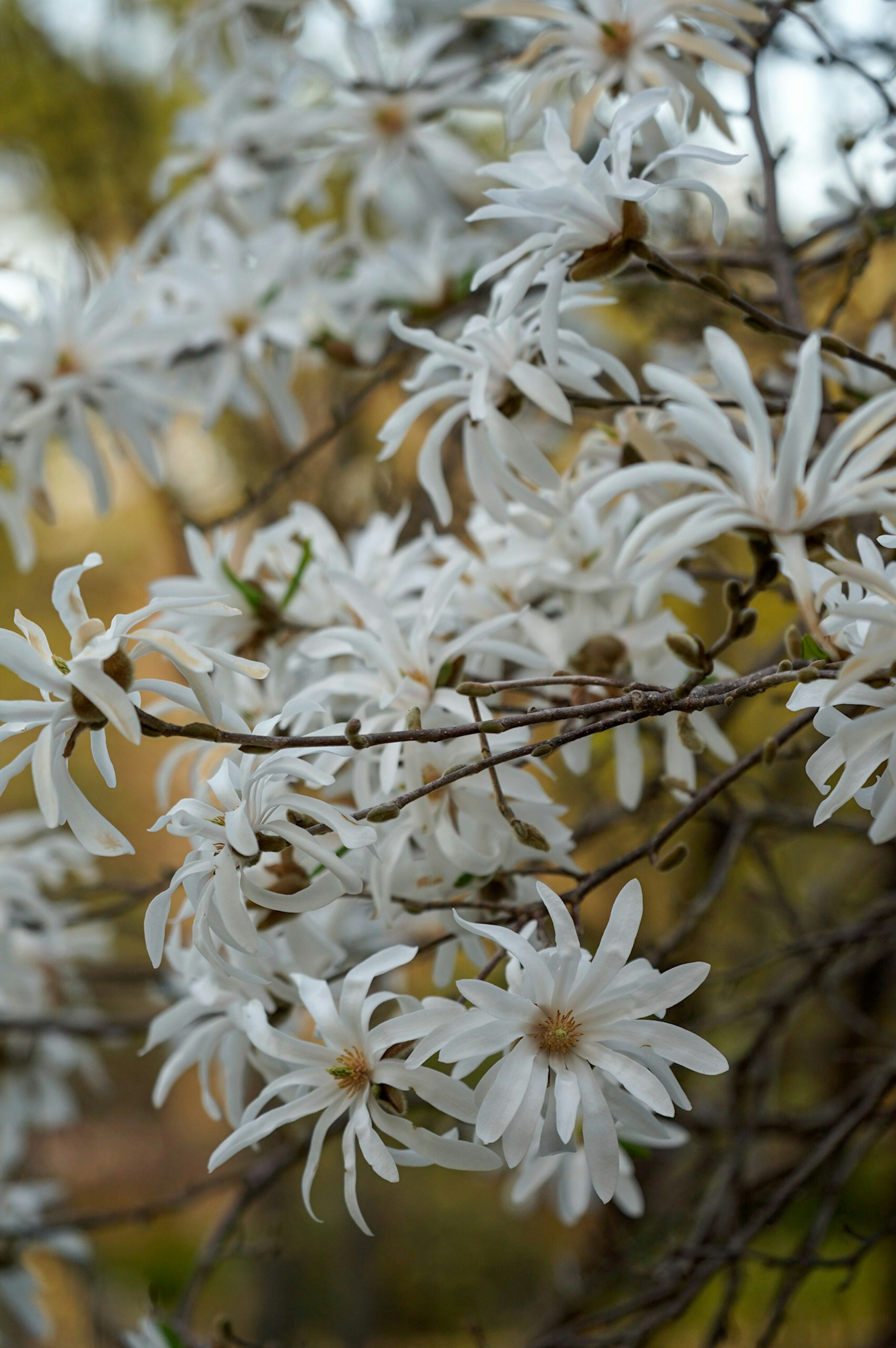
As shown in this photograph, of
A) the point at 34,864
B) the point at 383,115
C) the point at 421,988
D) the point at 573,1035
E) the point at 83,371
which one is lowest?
the point at 421,988

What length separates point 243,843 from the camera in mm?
530

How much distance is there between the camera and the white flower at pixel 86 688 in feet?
→ 1.64

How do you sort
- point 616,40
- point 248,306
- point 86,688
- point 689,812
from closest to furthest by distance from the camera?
point 86,688, point 689,812, point 616,40, point 248,306

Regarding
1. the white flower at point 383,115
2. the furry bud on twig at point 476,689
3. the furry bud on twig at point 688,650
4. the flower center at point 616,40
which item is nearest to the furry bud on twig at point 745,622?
the furry bud on twig at point 688,650

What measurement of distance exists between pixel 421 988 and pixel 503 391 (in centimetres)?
190

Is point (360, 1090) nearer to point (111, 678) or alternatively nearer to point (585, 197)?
point (111, 678)

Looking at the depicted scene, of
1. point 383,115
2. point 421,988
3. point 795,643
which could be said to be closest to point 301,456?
point 383,115

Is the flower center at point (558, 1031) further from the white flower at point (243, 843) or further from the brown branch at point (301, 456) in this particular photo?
the brown branch at point (301, 456)

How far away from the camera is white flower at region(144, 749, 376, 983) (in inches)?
21.0

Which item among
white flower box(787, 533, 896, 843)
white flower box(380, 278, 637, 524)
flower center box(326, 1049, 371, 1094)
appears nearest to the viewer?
white flower box(787, 533, 896, 843)

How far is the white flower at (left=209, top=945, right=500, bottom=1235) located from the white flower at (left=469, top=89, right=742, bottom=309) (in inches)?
15.2

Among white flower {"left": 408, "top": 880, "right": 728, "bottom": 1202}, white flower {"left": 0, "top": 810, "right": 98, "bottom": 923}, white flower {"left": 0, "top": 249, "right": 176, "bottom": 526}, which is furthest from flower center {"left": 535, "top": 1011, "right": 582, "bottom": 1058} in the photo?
white flower {"left": 0, "top": 249, "right": 176, "bottom": 526}

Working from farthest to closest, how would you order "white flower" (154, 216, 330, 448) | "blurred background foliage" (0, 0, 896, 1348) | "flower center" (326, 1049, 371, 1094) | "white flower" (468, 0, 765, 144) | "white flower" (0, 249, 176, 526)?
"blurred background foliage" (0, 0, 896, 1348)
"white flower" (154, 216, 330, 448)
"white flower" (0, 249, 176, 526)
"white flower" (468, 0, 765, 144)
"flower center" (326, 1049, 371, 1094)

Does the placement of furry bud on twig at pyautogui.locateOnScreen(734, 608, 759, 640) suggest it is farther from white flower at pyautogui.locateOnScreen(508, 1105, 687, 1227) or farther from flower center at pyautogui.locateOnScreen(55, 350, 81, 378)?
flower center at pyautogui.locateOnScreen(55, 350, 81, 378)
